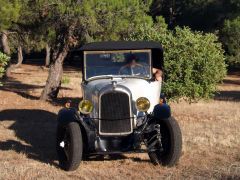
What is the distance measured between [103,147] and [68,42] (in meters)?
11.4

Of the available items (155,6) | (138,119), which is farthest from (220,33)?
(138,119)

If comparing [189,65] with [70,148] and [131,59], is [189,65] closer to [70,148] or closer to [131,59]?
[131,59]

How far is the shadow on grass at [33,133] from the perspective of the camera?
424 inches

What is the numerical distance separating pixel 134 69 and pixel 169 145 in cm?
173

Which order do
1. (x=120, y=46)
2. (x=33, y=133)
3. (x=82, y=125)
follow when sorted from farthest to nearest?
(x=33, y=133) → (x=120, y=46) → (x=82, y=125)

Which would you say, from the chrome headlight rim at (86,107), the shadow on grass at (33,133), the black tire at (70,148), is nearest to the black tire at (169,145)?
the chrome headlight rim at (86,107)

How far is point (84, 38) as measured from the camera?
19578 millimetres

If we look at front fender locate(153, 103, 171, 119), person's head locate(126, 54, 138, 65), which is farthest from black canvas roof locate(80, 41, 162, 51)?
front fender locate(153, 103, 171, 119)

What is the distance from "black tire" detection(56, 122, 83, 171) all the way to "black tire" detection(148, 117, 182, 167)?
1.31 metres

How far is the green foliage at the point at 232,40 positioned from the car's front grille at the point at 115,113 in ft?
101

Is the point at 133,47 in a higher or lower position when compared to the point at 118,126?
higher

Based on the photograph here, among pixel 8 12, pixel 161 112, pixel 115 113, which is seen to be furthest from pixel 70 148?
pixel 8 12

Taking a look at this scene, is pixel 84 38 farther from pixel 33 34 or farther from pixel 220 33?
pixel 220 33

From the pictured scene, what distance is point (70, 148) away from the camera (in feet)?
29.9
